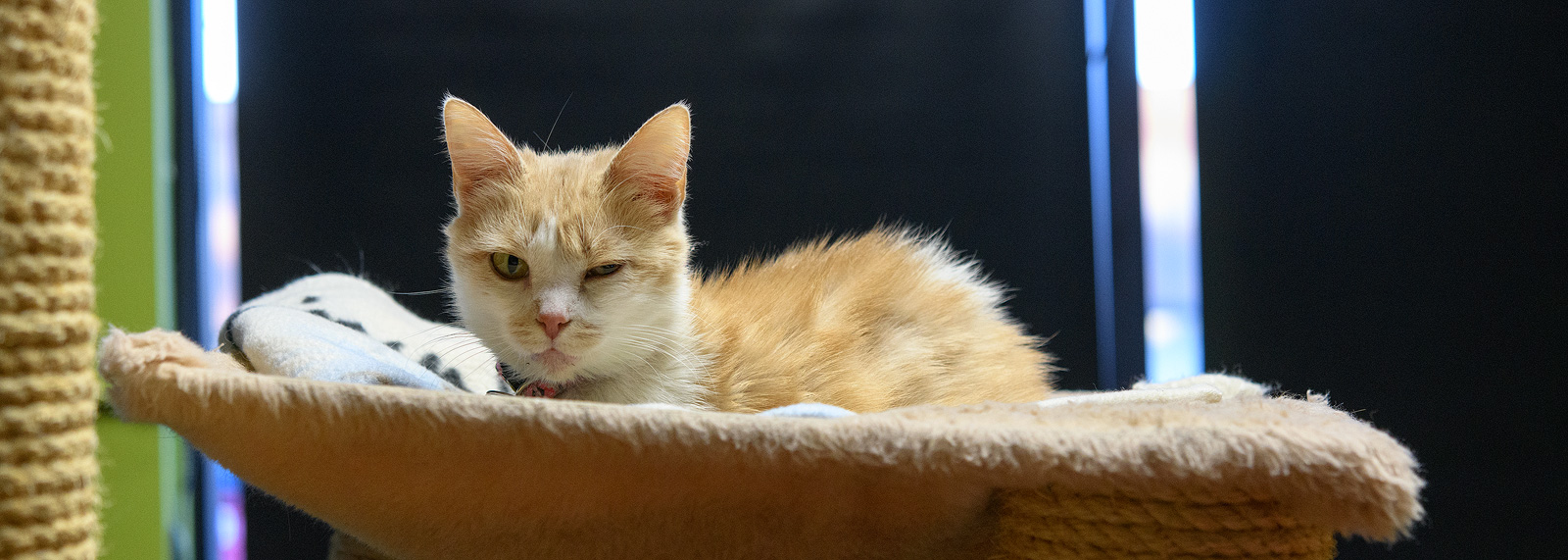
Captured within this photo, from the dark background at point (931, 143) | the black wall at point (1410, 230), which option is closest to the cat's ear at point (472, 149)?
the dark background at point (931, 143)

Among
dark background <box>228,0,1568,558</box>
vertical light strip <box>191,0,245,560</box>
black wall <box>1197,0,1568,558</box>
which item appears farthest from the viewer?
vertical light strip <box>191,0,245,560</box>

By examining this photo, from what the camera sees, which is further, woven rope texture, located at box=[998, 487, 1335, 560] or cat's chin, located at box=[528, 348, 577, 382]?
cat's chin, located at box=[528, 348, 577, 382]

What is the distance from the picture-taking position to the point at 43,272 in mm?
645

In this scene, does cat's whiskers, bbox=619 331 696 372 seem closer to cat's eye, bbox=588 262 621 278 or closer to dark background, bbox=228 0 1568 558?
cat's eye, bbox=588 262 621 278

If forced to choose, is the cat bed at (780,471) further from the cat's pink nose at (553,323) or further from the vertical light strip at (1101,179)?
the vertical light strip at (1101,179)

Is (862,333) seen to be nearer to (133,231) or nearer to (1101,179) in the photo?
(1101,179)

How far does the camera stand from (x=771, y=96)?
2.03 meters

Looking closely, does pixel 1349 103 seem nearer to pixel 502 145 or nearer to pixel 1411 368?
pixel 1411 368

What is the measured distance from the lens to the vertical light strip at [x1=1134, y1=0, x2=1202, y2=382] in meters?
1.97

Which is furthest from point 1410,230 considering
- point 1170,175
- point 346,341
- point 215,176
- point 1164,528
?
point 215,176

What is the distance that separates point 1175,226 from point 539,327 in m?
1.52

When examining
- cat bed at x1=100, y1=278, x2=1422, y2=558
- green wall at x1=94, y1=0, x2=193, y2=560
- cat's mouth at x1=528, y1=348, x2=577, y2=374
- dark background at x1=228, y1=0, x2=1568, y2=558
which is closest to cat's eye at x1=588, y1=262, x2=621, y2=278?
cat's mouth at x1=528, y1=348, x2=577, y2=374

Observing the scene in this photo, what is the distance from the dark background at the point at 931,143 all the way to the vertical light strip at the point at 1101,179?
3cm

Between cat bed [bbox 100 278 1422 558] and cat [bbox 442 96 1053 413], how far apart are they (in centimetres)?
23
